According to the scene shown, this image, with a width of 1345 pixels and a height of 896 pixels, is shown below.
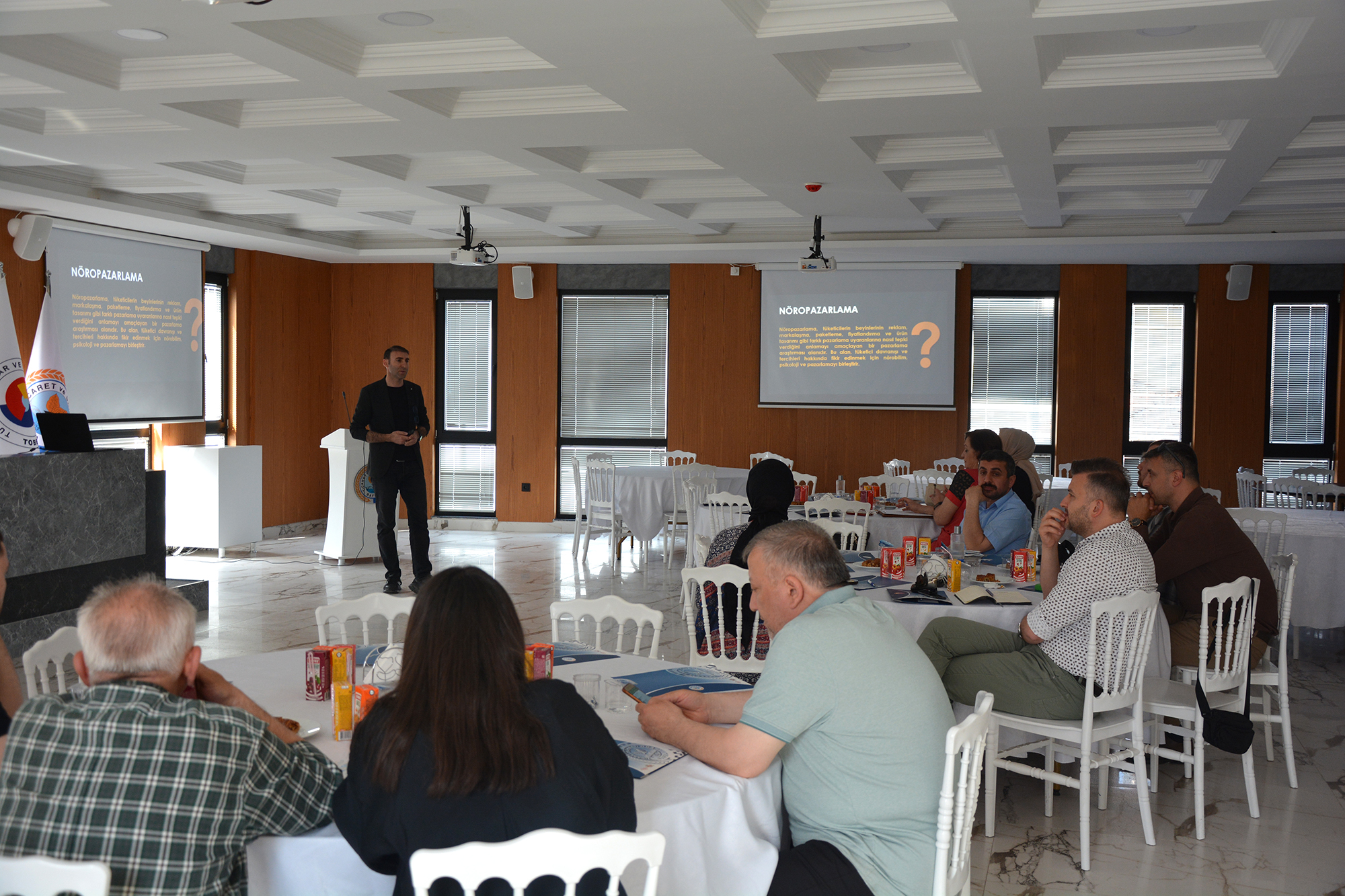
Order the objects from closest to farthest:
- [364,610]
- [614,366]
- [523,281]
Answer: [364,610], [523,281], [614,366]

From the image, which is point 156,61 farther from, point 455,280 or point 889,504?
point 455,280

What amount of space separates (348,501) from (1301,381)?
31.6 ft

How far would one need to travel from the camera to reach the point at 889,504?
7.05 metres

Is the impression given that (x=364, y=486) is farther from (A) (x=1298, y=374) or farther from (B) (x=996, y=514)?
(A) (x=1298, y=374)

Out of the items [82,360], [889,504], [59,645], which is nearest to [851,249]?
[889,504]

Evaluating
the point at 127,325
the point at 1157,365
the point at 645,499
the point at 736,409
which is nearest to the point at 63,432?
the point at 127,325

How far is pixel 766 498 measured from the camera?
3830 millimetres

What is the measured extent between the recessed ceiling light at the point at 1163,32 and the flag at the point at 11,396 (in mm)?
6940

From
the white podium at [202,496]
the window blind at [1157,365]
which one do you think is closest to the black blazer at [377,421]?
the white podium at [202,496]

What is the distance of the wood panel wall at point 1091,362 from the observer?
1053 cm

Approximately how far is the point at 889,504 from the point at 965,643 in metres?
3.42

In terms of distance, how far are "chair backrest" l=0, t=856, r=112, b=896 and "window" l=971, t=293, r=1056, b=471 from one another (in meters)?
10.2

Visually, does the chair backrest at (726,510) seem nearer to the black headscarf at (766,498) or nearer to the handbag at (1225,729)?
the black headscarf at (766,498)

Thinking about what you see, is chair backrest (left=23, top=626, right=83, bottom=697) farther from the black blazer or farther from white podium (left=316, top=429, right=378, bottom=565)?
white podium (left=316, top=429, right=378, bottom=565)
